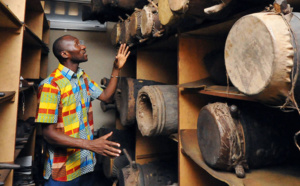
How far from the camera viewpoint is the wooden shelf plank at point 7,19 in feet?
3.60

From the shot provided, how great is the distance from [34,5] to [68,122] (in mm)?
1514

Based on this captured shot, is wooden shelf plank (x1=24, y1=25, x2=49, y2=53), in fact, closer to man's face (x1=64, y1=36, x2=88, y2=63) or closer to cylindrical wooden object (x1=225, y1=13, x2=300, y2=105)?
man's face (x1=64, y1=36, x2=88, y2=63)

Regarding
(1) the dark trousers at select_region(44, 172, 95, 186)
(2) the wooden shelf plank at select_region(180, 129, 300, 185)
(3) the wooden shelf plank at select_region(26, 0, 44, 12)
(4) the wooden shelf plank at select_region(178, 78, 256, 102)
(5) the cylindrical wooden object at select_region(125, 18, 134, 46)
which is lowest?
→ (1) the dark trousers at select_region(44, 172, 95, 186)

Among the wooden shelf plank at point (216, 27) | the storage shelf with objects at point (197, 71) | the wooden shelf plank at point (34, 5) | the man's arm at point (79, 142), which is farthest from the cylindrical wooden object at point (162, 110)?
the wooden shelf plank at point (34, 5)

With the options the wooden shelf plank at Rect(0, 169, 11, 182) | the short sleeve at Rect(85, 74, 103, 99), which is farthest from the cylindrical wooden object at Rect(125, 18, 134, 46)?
the wooden shelf plank at Rect(0, 169, 11, 182)

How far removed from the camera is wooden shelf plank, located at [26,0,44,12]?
2213mm

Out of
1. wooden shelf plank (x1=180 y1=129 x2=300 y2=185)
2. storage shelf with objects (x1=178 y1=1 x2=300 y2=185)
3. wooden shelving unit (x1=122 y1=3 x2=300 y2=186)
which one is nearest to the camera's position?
wooden shelf plank (x1=180 y1=129 x2=300 y2=185)

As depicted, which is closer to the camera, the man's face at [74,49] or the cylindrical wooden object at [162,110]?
the cylindrical wooden object at [162,110]

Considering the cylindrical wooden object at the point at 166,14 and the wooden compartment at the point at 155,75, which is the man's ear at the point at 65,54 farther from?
the cylindrical wooden object at the point at 166,14

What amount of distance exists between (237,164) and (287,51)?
0.50 m

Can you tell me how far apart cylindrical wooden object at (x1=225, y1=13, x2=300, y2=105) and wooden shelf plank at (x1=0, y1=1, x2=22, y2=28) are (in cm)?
107

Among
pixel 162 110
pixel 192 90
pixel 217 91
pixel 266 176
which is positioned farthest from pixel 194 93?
pixel 266 176

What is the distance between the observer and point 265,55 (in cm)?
61

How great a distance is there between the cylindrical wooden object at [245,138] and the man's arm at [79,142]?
0.61 meters
